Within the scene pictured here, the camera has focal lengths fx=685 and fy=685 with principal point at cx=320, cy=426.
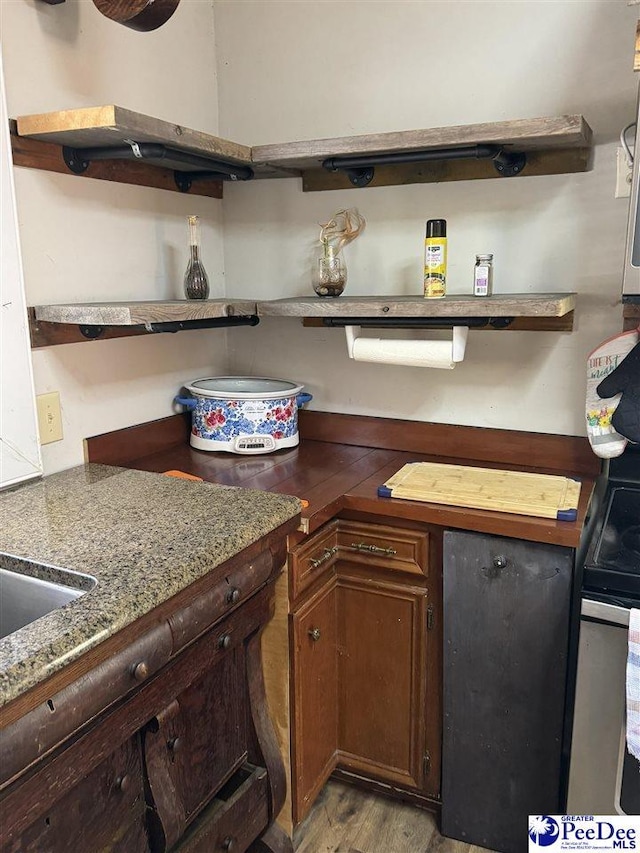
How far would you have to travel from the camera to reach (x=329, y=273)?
1.89 metres

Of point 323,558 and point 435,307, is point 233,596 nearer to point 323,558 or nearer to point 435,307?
point 323,558

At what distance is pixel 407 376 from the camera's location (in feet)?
6.49

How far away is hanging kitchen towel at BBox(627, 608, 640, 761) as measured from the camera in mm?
1249

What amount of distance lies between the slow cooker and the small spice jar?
0.58 meters

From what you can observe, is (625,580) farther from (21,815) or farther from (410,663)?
(21,815)

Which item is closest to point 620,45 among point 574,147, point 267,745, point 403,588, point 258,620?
point 574,147

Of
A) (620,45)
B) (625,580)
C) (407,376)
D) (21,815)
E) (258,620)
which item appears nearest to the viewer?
(21,815)

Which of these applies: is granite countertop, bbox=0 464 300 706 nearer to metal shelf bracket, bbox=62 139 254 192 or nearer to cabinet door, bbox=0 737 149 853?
cabinet door, bbox=0 737 149 853

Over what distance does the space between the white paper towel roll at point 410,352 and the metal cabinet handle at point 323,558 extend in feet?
1.62

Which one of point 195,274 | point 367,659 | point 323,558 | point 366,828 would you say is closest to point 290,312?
point 195,274

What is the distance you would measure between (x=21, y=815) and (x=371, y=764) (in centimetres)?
111

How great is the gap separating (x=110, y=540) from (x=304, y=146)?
105 centimetres

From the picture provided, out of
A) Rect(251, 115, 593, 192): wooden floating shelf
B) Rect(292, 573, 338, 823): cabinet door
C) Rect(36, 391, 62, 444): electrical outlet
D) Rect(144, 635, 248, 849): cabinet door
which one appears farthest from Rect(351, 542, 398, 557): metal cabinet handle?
Rect(251, 115, 593, 192): wooden floating shelf

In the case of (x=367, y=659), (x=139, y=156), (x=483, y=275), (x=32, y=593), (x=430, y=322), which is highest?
(x=139, y=156)
